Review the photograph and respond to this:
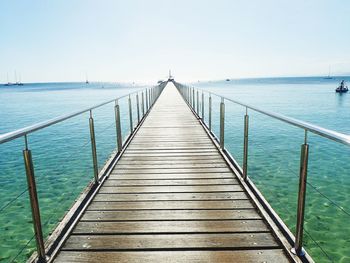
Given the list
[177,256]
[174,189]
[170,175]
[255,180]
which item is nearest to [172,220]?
[177,256]

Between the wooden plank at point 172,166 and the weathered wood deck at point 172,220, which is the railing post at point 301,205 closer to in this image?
the weathered wood deck at point 172,220

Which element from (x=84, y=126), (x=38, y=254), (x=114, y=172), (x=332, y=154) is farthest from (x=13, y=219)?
(x=84, y=126)

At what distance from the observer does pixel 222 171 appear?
434cm

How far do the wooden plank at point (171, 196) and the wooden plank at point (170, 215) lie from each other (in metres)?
0.33

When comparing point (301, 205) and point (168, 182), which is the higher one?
point (301, 205)

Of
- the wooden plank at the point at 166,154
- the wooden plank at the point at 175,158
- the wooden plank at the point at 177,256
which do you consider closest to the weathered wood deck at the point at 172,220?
the wooden plank at the point at 177,256

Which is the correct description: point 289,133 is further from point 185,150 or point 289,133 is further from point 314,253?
point 314,253

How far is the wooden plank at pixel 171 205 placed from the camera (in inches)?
125

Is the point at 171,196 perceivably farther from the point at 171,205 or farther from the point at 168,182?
the point at 168,182

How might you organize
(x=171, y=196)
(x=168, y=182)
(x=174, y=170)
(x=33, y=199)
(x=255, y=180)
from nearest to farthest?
(x=33, y=199) < (x=171, y=196) < (x=168, y=182) < (x=174, y=170) < (x=255, y=180)

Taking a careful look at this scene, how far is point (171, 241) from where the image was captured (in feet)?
8.27

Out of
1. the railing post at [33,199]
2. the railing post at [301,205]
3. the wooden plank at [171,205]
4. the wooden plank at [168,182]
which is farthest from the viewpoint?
the wooden plank at [168,182]

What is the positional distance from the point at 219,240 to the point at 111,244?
967 millimetres

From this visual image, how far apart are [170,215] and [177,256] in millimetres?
689
